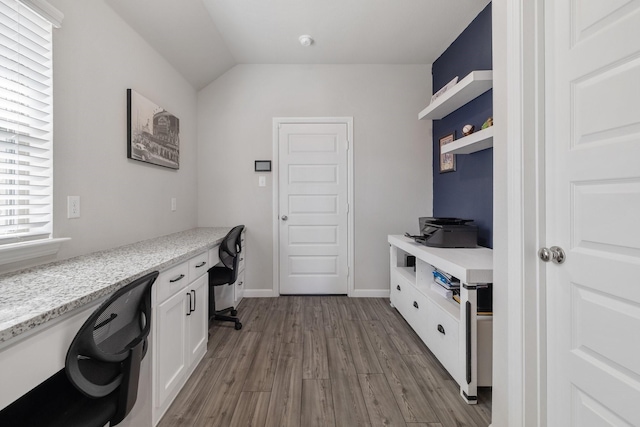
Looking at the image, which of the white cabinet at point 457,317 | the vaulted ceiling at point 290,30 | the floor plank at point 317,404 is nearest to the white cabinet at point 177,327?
the floor plank at point 317,404

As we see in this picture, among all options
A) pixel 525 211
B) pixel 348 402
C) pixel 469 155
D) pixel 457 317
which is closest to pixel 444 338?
pixel 457 317

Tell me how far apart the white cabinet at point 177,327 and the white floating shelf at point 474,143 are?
214 cm

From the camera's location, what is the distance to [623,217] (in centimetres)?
81

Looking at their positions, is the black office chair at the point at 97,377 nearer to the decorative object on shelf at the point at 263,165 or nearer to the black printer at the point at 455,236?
the black printer at the point at 455,236

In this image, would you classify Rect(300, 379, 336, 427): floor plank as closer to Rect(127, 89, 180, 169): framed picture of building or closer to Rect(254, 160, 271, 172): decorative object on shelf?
Rect(127, 89, 180, 169): framed picture of building

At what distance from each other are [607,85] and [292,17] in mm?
2238

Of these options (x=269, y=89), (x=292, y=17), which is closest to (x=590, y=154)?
(x=292, y=17)

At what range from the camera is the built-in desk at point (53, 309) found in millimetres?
640

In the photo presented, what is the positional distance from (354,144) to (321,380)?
7.71 feet

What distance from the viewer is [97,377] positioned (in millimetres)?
804

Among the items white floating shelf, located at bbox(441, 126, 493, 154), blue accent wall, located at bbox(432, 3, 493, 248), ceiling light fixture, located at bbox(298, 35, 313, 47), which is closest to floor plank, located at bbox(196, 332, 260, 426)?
blue accent wall, located at bbox(432, 3, 493, 248)

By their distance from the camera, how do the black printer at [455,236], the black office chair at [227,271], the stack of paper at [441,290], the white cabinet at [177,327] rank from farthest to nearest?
the black office chair at [227,271] < the black printer at [455,236] < the stack of paper at [441,290] < the white cabinet at [177,327]

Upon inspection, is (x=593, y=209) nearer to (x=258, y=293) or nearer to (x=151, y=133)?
(x=151, y=133)

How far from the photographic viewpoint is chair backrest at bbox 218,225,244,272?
2.14 meters
